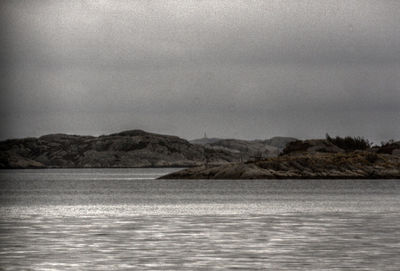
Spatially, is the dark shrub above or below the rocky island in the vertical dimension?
above

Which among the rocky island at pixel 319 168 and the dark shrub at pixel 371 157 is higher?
the dark shrub at pixel 371 157

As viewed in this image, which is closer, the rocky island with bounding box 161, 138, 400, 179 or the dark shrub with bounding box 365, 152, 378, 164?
the rocky island with bounding box 161, 138, 400, 179

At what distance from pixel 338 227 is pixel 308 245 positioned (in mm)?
12276

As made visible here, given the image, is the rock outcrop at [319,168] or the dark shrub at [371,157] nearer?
the rock outcrop at [319,168]

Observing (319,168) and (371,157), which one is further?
(371,157)

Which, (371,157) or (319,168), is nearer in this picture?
(319,168)

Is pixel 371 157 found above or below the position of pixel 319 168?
above

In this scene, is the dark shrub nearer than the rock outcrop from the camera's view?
No

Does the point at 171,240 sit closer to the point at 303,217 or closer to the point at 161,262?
the point at 161,262

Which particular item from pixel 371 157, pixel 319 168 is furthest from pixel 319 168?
pixel 371 157

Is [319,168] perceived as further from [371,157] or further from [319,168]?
[371,157]

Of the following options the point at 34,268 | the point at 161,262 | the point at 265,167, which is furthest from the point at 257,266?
the point at 265,167

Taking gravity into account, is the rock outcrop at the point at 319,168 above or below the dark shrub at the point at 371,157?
below

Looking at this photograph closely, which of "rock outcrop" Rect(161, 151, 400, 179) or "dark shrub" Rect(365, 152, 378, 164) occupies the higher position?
"dark shrub" Rect(365, 152, 378, 164)
